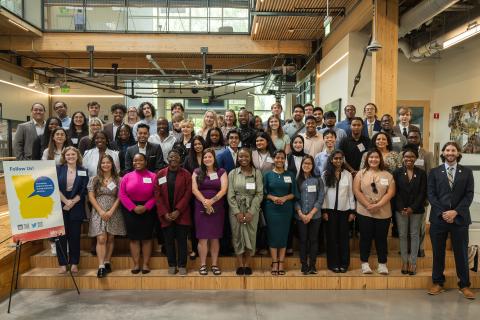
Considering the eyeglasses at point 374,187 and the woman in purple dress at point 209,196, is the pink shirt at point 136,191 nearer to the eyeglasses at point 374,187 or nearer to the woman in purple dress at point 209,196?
the woman in purple dress at point 209,196

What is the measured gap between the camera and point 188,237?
4.66 metres

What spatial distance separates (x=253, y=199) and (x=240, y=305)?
1115mm

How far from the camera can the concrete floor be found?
3648mm

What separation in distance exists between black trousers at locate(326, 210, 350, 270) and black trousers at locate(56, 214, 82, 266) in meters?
2.85

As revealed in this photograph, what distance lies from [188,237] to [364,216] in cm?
208

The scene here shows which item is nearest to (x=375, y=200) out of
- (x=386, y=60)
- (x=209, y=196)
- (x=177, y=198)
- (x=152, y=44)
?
(x=209, y=196)

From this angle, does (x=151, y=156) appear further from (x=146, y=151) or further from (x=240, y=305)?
(x=240, y=305)

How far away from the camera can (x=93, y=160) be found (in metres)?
4.55

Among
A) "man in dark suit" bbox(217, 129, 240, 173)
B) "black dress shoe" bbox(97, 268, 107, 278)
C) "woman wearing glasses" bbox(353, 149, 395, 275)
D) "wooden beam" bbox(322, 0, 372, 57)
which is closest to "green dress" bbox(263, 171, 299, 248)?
"man in dark suit" bbox(217, 129, 240, 173)

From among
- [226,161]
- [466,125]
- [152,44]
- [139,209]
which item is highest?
[152,44]

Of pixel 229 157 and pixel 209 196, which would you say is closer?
pixel 209 196

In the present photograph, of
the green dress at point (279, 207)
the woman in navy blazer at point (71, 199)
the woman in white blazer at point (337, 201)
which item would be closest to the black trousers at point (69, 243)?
the woman in navy blazer at point (71, 199)

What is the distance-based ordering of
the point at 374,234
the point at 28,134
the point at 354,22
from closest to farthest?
the point at 374,234 < the point at 28,134 < the point at 354,22

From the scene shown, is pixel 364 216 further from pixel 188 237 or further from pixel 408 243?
pixel 188 237
